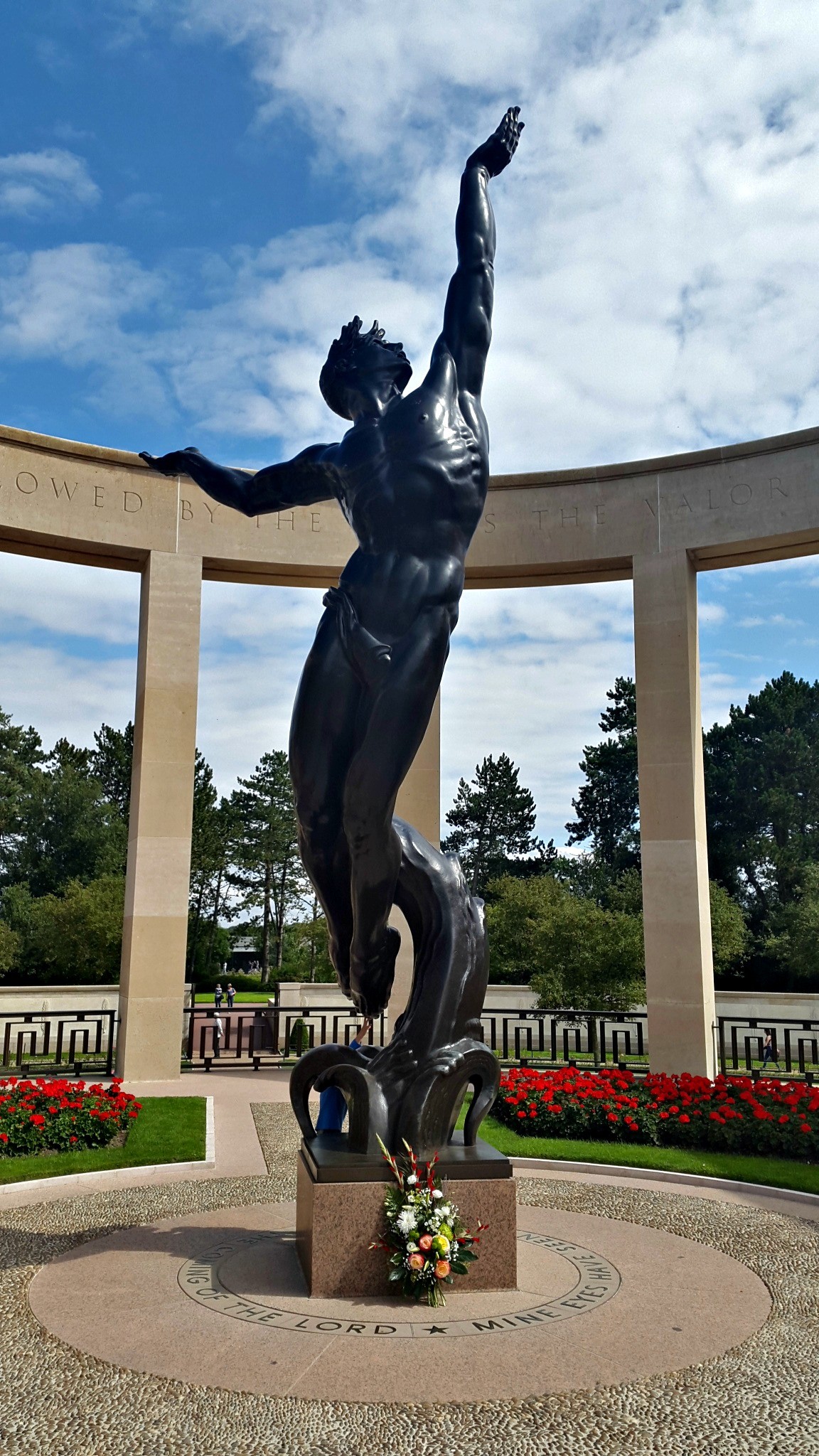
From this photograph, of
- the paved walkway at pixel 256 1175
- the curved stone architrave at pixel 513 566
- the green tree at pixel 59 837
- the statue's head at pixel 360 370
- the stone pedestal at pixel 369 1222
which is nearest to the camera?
the stone pedestal at pixel 369 1222

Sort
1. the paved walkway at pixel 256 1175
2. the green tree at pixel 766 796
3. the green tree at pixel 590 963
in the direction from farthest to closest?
the green tree at pixel 766 796 → the green tree at pixel 590 963 → the paved walkway at pixel 256 1175

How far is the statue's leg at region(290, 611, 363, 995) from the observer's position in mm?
6602

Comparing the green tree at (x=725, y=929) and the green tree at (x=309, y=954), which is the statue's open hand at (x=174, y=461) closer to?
the green tree at (x=725, y=929)

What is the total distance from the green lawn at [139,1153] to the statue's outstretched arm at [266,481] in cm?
631

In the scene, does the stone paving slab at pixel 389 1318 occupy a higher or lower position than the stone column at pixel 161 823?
lower

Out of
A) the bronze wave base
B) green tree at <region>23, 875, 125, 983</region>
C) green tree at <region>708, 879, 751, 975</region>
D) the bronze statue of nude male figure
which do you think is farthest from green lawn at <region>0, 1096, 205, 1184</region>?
green tree at <region>708, 879, 751, 975</region>

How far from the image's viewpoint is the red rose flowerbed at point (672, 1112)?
1106cm

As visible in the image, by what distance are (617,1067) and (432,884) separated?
11.6 metres

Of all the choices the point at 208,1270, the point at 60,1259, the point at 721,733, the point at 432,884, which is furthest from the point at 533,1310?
the point at 721,733

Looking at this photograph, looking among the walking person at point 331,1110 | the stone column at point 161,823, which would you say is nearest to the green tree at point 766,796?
the stone column at point 161,823

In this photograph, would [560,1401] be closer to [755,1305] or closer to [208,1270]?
[755,1305]

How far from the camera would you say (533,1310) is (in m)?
5.66

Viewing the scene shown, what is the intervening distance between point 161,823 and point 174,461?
32.8ft

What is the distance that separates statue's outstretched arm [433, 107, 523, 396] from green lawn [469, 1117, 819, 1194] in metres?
7.35
